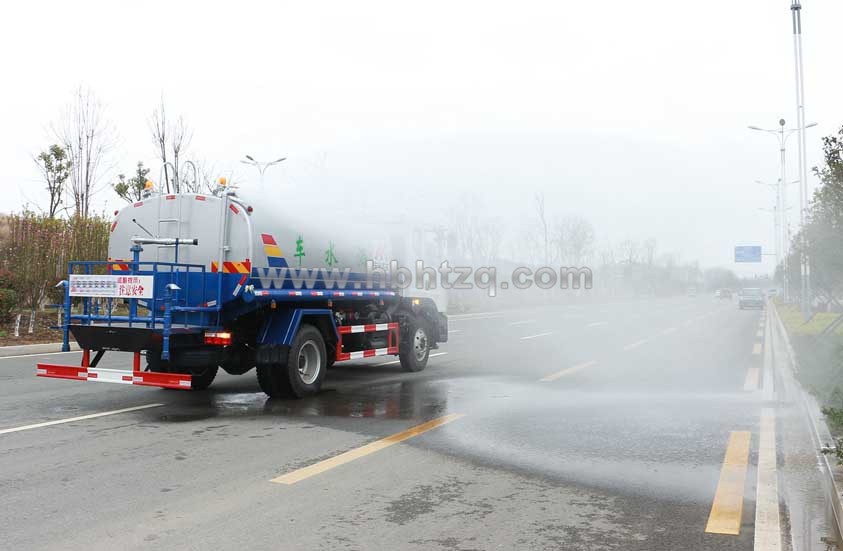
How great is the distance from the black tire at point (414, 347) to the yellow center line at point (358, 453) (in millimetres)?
4207

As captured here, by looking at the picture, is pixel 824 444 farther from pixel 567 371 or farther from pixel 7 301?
pixel 7 301

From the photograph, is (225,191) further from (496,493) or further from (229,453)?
(496,493)

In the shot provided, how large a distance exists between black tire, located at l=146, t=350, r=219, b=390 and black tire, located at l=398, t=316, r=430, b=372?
330 cm

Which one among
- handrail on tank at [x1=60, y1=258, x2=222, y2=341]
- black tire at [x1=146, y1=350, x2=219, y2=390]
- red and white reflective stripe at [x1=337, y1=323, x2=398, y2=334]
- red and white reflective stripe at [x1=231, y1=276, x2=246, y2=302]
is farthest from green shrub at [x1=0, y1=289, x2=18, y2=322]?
red and white reflective stripe at [x1=231, y1=276, x2=246, y2=302]

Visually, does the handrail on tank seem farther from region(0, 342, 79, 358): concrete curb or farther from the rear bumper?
region(0, 342, 79, 358): concrete curb

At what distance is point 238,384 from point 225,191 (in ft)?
11.3

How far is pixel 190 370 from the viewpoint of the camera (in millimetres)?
10234

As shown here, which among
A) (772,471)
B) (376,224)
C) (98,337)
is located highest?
(376,224)

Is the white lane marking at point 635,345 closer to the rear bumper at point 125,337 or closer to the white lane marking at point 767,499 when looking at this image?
the white lane marking at point 767,499

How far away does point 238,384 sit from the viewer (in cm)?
1100

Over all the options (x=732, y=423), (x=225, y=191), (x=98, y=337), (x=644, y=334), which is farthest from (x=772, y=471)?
(x=644, y=334)

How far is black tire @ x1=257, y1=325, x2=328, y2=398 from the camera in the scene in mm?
9086

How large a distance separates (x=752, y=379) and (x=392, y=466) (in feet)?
27.0

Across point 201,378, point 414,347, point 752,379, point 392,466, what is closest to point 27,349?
point 201,378
